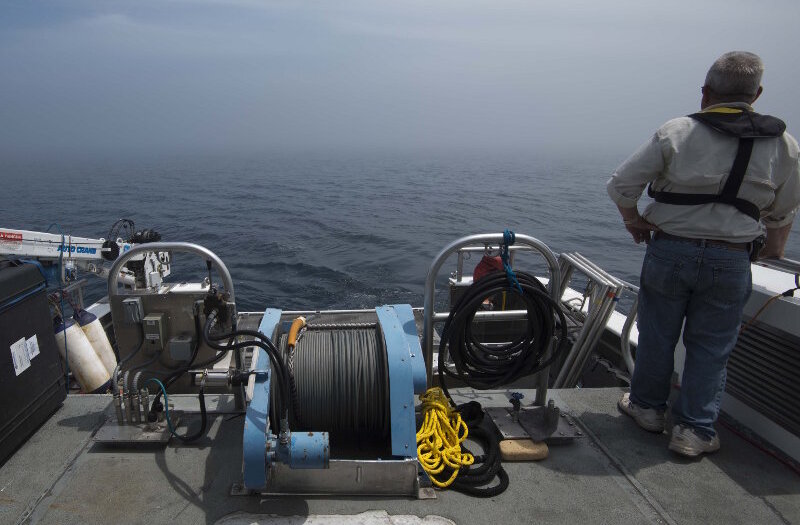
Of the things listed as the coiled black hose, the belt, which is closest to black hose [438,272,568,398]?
the coiled black hose

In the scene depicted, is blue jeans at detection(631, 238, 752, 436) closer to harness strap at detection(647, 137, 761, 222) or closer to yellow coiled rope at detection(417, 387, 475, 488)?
harness strap at detection(647, 137, 761, 222)

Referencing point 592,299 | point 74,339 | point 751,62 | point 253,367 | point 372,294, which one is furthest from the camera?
point 372,294

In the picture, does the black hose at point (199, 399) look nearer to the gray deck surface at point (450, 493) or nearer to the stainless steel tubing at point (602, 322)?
the gray deck surface at point (450, 493)

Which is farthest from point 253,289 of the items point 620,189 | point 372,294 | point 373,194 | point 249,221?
point 373,194

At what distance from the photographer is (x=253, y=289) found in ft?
35.0

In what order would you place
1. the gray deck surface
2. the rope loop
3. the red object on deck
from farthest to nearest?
1. the red object on deck
2. the rope loop
3. the gray deck surface

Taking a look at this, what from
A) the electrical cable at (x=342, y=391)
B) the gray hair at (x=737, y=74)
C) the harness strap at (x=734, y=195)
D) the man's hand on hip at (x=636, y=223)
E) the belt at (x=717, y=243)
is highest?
the gray hair at (x=737, y=74)

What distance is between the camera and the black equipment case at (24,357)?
8.77 ft

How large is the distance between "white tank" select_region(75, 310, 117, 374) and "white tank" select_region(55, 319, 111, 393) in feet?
0.42

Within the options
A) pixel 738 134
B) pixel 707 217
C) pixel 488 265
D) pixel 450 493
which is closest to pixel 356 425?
pixel 450 493

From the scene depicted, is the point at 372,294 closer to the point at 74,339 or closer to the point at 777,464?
the point at 74,339

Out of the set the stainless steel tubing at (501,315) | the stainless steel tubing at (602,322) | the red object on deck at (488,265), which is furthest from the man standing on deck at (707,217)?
the red object on deck at (488,265)

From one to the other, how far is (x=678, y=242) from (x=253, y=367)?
2.21 meters

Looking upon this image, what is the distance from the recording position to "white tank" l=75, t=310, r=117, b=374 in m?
5.55
